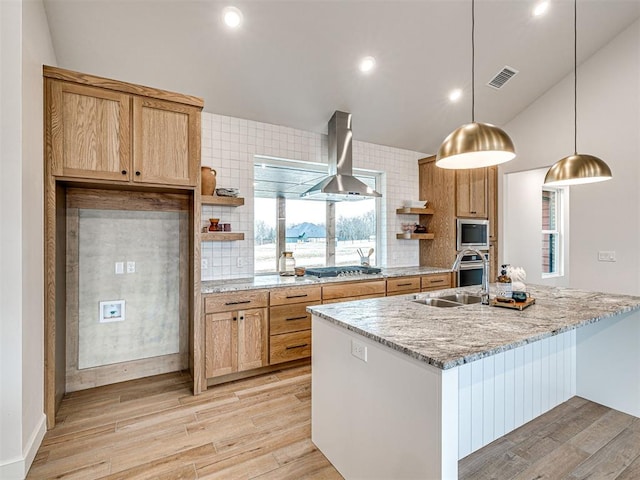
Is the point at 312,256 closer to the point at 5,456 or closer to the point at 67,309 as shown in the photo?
the point at 67,309

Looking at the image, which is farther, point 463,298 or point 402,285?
point 402,285

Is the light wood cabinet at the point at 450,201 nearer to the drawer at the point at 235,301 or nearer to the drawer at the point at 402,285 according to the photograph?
the drawer at the point at 402,285

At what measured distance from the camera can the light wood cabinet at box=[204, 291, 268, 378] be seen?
2.85 metres

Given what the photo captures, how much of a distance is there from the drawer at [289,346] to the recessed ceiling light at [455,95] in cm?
323

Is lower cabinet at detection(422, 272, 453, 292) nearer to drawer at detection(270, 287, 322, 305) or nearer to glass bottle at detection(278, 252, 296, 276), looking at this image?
drawer at detection(270, 287, 322, 305)

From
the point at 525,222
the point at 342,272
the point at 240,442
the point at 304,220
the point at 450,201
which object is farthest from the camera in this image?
the point at 525,222

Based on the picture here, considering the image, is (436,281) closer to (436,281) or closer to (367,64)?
(436,281)

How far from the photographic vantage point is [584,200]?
3896mm

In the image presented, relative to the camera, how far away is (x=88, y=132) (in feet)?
7.70

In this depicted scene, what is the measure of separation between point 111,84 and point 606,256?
5087mm

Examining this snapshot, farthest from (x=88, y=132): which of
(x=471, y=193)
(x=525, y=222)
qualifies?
(x=525, y=222)

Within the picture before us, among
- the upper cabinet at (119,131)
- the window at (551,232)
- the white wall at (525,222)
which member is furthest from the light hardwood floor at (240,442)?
the window at (551,232)

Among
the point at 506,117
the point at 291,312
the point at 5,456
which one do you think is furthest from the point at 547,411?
the point at 506,117

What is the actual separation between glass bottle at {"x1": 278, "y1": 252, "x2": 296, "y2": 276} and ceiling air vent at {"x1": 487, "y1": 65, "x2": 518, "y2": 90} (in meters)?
3.11
